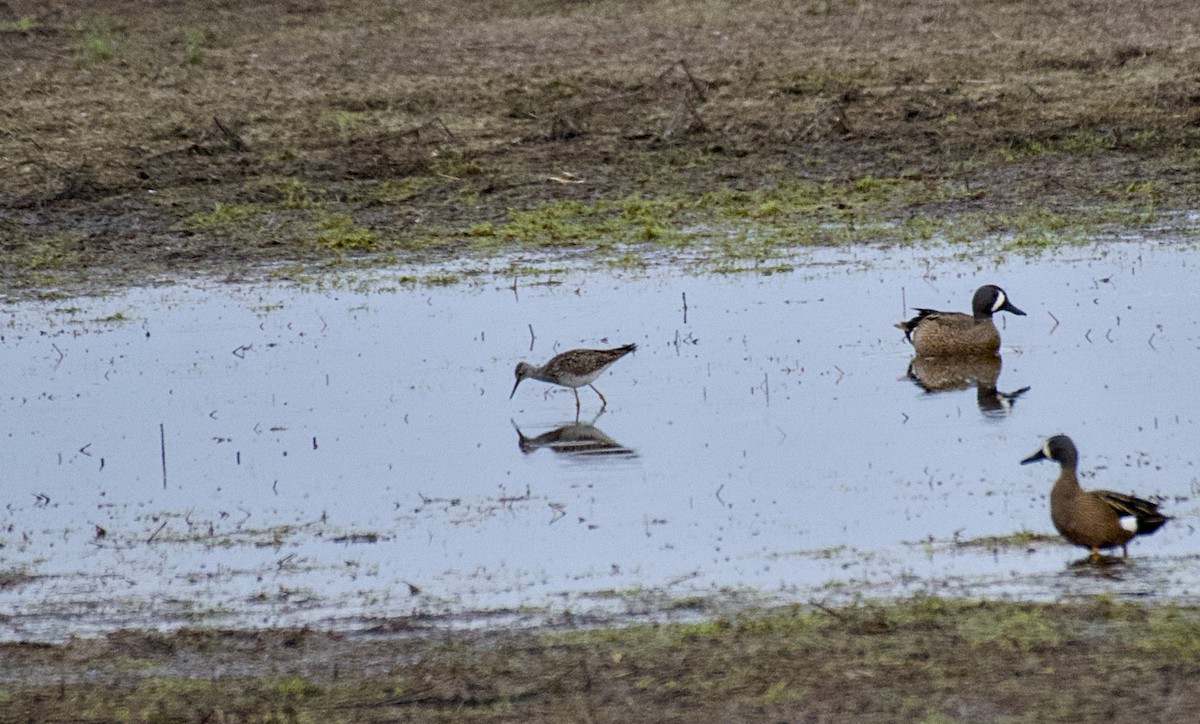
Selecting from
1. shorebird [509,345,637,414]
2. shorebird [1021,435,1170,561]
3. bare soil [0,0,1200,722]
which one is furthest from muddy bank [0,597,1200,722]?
shorebird [509,345,637,414]

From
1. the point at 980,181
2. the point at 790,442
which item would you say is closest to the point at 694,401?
the point at 790,442

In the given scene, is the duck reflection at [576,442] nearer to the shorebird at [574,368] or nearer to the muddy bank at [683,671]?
the shorebird at [574,368]

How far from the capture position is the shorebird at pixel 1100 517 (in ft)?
25.5

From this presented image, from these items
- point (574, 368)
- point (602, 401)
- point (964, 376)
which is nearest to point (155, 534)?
point (574, 368)

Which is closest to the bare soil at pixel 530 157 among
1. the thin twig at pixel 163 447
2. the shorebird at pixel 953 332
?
the thin twig at pixel 163 447

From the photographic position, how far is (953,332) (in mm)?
12352

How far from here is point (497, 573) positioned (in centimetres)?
807

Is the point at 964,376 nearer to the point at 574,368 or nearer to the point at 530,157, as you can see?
the point at 574,368

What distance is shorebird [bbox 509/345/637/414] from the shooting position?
37.3 ft

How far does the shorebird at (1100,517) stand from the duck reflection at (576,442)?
113 inches

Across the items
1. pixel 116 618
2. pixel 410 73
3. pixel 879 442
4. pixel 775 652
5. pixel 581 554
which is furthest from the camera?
pixel 410 73

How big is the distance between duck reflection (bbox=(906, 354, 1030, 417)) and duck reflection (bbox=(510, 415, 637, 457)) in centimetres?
230

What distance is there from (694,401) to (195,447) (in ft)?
9.85

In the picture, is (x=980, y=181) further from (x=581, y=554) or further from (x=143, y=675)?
(x=143, y=675)
